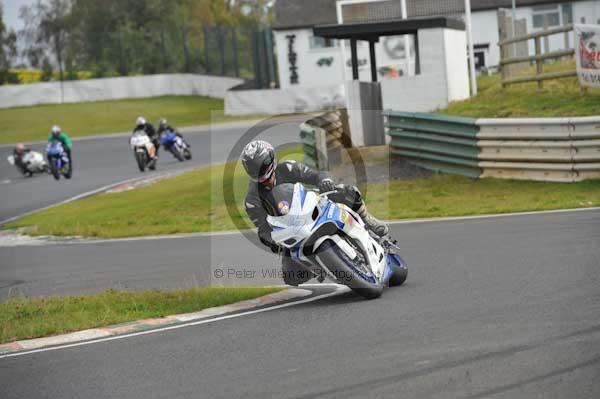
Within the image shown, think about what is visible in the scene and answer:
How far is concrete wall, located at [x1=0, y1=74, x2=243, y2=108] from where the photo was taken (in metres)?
58.8

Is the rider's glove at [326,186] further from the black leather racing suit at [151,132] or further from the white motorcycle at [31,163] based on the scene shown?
the white motorcycle at [31,163]

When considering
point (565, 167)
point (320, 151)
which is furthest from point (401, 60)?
point (565, 167)

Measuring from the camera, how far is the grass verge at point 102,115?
50250 mm

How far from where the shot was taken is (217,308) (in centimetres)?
964

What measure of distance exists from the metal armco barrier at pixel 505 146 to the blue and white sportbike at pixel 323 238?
780cm

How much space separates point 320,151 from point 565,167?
512cm

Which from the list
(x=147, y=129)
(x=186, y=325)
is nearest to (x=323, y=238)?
(x=186, y=325)

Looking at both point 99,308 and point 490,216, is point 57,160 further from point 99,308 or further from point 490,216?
point 99,308

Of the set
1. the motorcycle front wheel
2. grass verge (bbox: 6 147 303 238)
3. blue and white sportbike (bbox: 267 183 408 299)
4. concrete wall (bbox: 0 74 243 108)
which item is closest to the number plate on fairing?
blue and white sportbike (bbox: 267 183 408 299)

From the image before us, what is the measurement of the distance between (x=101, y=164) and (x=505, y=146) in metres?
21.5

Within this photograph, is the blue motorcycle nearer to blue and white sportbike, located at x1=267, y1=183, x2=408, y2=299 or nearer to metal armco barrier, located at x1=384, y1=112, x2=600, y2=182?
metal armco barrier, located at x1=384, y1=112, x2=600, y2=182

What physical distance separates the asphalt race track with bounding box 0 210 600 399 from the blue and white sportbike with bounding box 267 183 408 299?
251 mm

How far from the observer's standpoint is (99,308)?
32.8 feet

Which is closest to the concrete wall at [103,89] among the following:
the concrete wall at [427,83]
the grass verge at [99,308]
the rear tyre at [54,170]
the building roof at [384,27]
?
the rear tyre at [54,170]
